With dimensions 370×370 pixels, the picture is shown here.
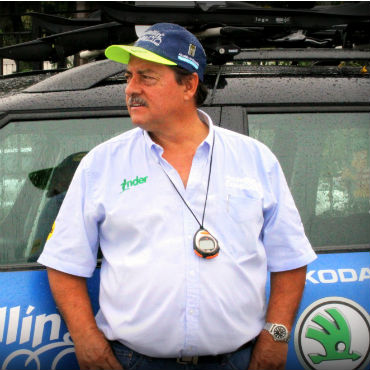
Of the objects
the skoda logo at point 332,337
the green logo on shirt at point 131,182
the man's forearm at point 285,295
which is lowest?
the skoda logo at point 332,337

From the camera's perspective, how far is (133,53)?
2.06 meters

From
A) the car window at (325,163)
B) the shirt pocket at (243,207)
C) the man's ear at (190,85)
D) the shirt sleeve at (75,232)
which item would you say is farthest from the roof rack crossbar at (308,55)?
the shirt sleeve at (75,232)

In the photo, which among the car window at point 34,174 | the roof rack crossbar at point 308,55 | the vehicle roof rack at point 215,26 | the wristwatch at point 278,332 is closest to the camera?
the wristwatch at point 278,332

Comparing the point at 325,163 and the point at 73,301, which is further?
the point at 325,163

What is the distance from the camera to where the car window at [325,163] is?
246 centimetres

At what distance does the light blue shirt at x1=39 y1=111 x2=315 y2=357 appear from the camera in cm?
195

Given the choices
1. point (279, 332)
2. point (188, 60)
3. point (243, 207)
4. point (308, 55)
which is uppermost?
point (188, 60)

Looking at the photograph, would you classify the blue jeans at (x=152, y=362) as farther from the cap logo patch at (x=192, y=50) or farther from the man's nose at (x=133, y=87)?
the cap logo patch at (x=192, y=50)

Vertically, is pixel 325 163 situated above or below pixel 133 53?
below

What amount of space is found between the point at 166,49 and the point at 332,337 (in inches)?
46.3

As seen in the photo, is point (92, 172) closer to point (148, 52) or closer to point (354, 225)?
point (148, 52)

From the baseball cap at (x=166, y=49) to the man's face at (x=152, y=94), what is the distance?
0.04 meters

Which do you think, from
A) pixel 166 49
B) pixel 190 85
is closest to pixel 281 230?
pixel 190 85

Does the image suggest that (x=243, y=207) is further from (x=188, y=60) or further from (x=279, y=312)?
(x=188, y=60)
